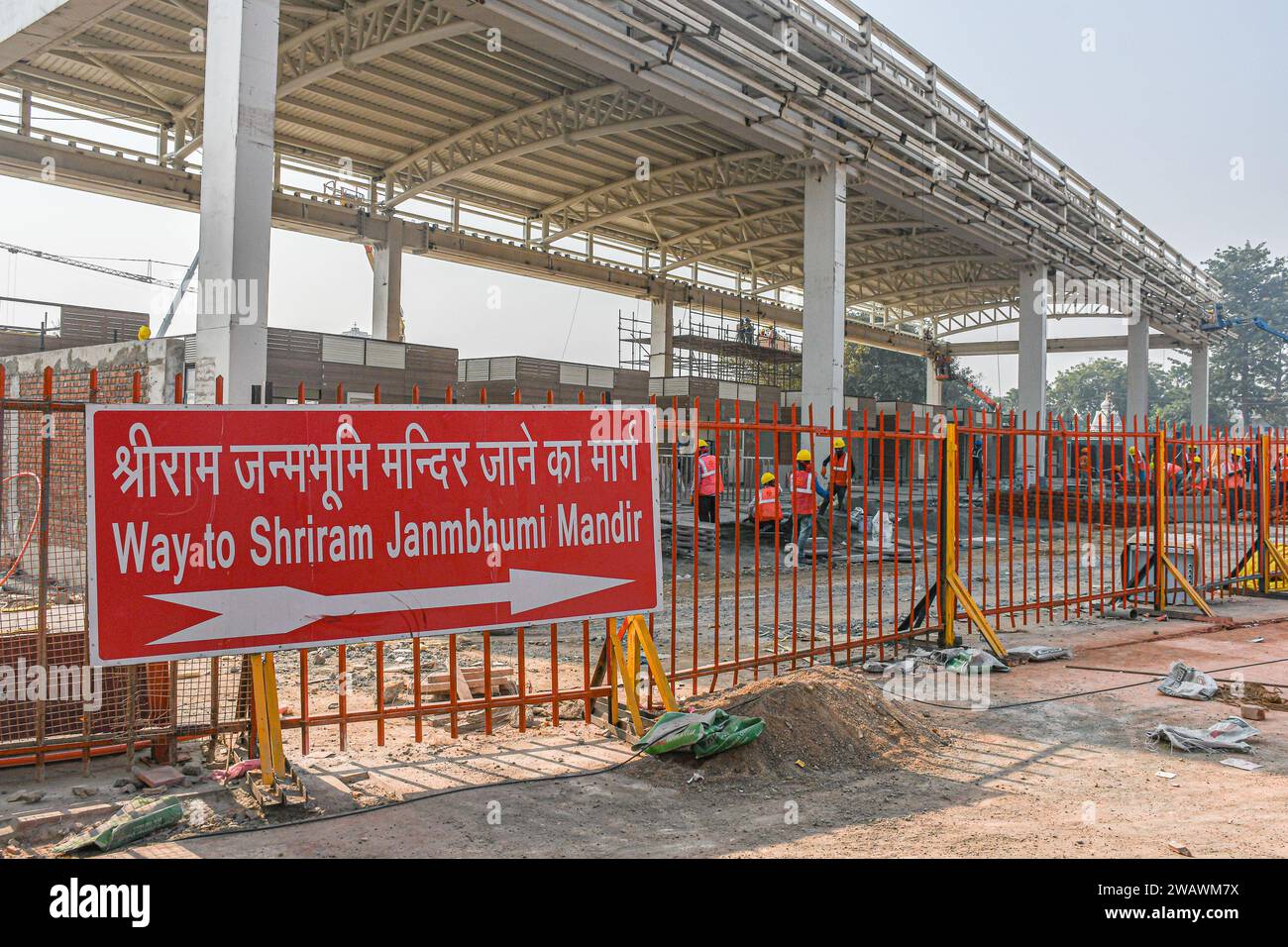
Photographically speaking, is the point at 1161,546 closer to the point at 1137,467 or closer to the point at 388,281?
the point at 1137,467

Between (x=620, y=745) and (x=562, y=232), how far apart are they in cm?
2578

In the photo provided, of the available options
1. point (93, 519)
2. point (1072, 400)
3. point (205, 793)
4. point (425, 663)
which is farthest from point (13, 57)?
point (1072, 400)

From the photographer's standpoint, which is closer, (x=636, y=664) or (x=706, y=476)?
(x=636, y=664)

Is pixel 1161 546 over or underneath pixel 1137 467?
underneath

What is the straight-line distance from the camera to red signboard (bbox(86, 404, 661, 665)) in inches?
169

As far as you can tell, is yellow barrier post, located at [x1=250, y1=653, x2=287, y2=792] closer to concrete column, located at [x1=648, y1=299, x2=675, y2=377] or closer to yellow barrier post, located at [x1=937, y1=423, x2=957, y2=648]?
yellow barrier post, located at [x1=937, y1=423, x2=957, y2=648]

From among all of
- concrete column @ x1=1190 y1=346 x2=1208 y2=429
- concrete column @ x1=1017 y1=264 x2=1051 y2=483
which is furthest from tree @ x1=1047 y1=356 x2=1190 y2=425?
concrete column @ x1=1017 y1=264 x2=1051 y2=483

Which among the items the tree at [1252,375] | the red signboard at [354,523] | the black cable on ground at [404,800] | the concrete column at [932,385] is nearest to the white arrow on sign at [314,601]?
the red signboard at [354,523]

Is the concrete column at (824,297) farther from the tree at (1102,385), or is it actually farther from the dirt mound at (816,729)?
the tree at (1102,385)

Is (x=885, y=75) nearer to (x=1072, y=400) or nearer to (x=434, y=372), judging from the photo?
(x=434, y=372)

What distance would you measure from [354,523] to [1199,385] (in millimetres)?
50498

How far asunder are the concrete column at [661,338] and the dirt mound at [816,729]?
27.7 metres

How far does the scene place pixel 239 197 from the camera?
9609 mm

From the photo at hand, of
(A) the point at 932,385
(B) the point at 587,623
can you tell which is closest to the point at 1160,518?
(B) the point at 587,623
